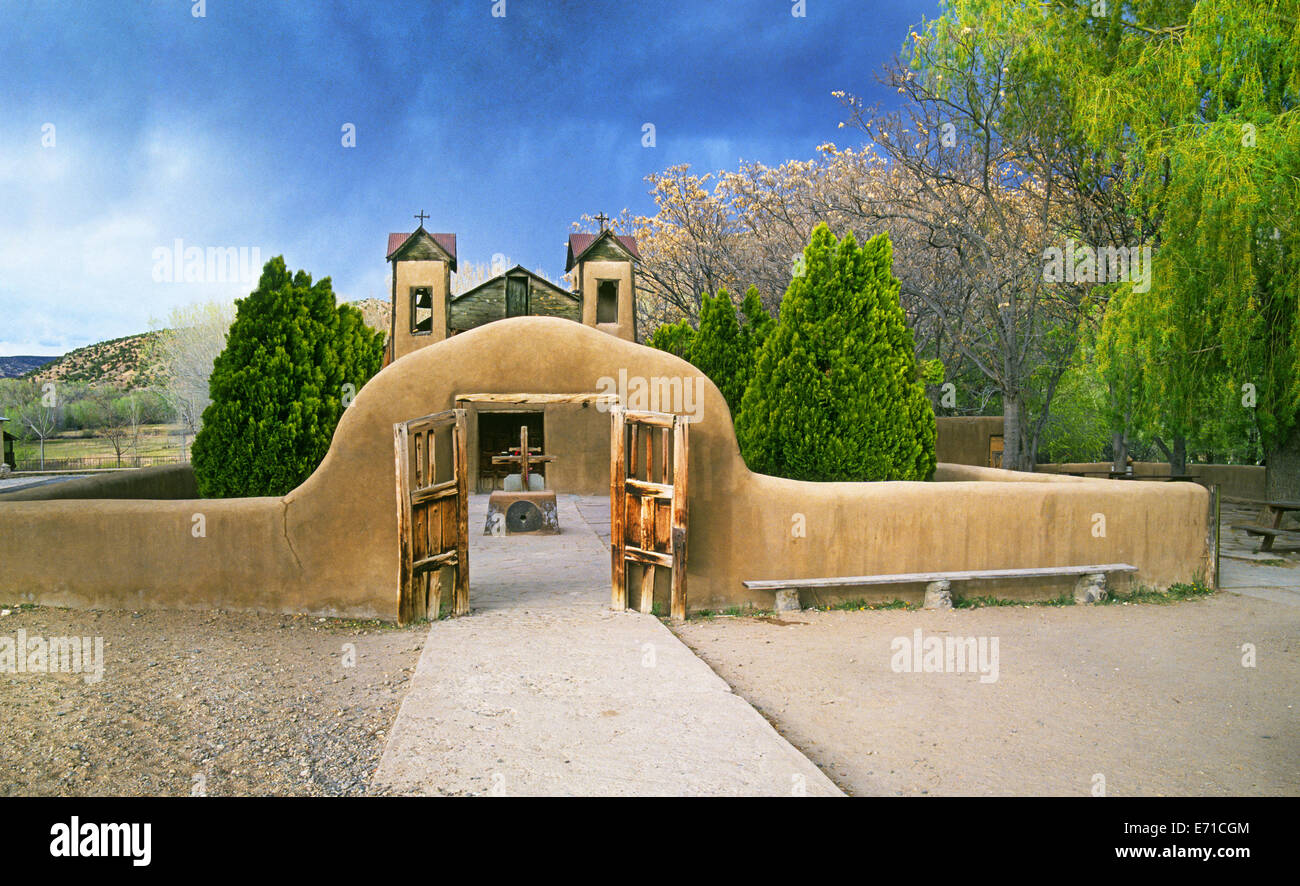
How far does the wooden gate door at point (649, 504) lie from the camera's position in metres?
8.74

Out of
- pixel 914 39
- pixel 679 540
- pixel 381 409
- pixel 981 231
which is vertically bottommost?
pixel 679 540

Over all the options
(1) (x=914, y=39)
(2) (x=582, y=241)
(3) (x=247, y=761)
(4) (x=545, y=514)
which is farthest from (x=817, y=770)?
(2) (x=582, y=241)

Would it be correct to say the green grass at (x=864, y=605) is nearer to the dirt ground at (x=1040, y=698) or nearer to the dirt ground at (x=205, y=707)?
the dirt ground at (x=1040, y=698)

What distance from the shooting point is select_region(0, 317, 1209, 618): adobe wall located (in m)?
8.69

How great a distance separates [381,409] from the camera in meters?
8.68

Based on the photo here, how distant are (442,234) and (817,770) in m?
21.2

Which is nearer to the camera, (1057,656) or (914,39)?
(1057,656)

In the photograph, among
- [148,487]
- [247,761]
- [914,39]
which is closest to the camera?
[247,761]

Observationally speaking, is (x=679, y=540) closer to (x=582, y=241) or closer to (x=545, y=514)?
(x=545, y=514)

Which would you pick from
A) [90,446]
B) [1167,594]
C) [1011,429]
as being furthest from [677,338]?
[90,446]

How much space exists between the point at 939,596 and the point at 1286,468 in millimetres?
9036

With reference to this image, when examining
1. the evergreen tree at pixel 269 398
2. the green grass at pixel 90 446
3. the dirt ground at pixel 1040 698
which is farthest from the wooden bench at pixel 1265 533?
the green grass at pixel 90 446

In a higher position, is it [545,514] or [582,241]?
[582,241]

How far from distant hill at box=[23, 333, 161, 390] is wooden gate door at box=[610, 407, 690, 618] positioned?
6639cm
